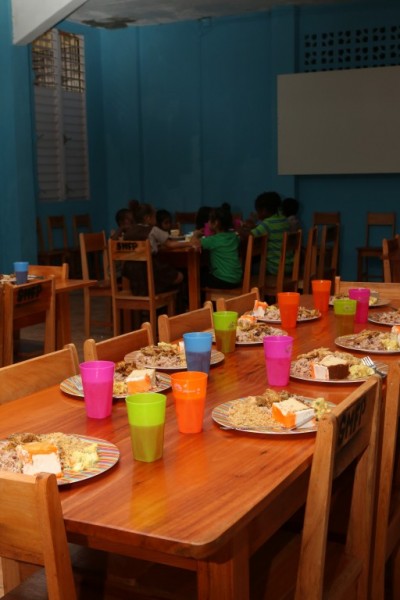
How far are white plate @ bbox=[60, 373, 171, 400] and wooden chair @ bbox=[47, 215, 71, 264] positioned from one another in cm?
644

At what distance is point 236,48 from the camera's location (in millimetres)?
8875

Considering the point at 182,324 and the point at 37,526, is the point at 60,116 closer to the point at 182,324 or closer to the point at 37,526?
the point at 182,324

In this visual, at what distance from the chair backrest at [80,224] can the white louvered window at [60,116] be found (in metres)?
0.26

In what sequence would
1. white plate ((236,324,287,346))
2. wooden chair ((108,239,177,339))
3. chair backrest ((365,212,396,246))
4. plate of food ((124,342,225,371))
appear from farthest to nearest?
chair backrest ((365,212,396,246)) < wooden chair ((108,239,177,339)) < white plate ((236,324,287,346)) < plate of food ((124,342,225,371))

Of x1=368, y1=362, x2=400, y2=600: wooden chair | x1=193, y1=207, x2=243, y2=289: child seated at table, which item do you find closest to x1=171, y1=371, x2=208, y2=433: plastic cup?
x1=368, y1=362, x2=400, y2=600: wooden chair

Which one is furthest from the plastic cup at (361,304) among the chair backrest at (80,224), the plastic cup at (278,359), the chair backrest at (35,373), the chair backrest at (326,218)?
the chair backrest at (80,224)

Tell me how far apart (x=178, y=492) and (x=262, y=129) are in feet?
25.8

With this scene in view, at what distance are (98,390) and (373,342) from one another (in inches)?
39.7

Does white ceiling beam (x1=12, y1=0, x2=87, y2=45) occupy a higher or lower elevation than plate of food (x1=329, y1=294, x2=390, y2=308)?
higher

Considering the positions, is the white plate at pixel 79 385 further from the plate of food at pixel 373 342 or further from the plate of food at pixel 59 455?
the plate of food at pixel 373 342

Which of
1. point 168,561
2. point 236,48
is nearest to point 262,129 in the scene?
point 236,48

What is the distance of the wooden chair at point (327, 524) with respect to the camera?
1.48 metres

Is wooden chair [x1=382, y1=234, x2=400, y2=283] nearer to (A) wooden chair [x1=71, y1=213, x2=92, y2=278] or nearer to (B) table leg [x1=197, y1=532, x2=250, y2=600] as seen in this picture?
(B) table leg [x1=197, y1=532, x2=250, y2=600]

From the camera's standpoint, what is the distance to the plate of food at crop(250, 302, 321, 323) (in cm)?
298
